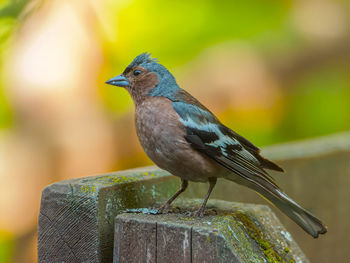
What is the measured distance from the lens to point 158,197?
2.86 m

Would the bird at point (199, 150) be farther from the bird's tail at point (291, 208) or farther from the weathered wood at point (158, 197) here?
the weathered wood at point (158, 197)

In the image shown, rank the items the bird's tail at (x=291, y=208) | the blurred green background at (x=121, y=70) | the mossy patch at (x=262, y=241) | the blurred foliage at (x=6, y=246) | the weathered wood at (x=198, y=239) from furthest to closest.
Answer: the blurred green background at (x=121, y=70) < the blurred foliage at (x=6, y=246) < the bird's tail at (x=291, y=208) < the mossy patch at (x=262, y=241) < the weathered wood at (x=198, y=239)

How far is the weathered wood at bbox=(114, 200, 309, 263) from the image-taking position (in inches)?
81.5

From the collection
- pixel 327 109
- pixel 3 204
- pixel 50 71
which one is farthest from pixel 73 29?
pixel 327 109

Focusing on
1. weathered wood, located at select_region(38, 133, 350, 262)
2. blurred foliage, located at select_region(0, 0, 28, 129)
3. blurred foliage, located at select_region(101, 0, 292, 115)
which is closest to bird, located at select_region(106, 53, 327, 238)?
weathered wood, located at select_region(38, 133, 350, 262)

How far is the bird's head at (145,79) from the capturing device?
320cm

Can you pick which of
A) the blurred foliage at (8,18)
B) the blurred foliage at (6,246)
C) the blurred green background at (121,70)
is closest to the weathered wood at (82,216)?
the blurred foliage at (8,18)

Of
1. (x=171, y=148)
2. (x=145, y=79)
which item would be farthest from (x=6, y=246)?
(x=171, y=148)

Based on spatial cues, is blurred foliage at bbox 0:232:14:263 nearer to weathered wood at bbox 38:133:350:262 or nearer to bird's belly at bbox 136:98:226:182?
weathered wood at bbox 38:133:350:262

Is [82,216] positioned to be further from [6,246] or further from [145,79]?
[6,246]

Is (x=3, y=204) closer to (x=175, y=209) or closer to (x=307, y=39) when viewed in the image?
(x=175, y=209)

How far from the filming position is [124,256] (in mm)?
2244

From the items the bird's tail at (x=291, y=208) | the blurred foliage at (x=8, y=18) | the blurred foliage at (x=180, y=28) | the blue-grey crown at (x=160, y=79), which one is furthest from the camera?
the blurred foliage at (x=180, y=28)

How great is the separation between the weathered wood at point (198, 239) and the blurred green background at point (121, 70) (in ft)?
10.9
